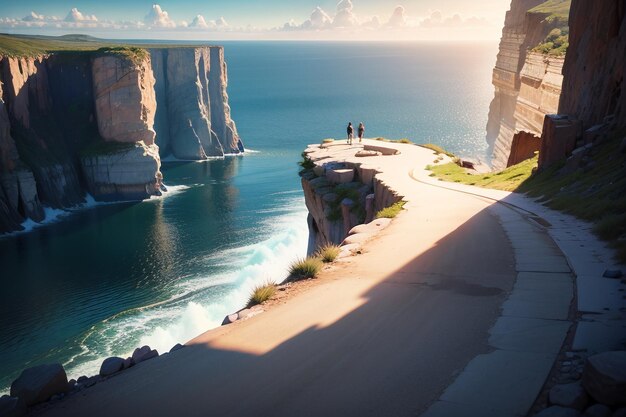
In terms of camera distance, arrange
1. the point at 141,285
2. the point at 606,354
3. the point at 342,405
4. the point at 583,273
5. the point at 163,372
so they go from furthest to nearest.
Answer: the point at 141,285 < the point at 583,273 < the point at 163,372 < the point at 342,405 < the point at 606,354

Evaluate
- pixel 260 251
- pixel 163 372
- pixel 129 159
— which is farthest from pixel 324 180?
pixel 129 159

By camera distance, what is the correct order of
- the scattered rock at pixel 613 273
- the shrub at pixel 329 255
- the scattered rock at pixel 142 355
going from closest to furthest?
the scattered rock at pixel 142 355
the scattered rock at pixel 613 273
the shrub at pixel 329 255

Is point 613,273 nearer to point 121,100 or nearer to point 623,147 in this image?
point 623,147

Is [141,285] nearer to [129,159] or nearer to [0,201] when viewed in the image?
[0,201]

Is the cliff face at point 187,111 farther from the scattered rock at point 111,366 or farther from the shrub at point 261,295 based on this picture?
the scattered rock at point 111,366

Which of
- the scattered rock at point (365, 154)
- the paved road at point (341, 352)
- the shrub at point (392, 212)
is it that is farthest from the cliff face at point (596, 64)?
the paved road at point (341, 352)

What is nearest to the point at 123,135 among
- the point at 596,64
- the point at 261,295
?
the point at 596,64

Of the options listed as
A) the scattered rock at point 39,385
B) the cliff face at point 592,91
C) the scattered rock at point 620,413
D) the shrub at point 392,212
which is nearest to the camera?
the scattered rock at point 620,413
